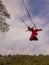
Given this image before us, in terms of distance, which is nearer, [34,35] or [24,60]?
[34,35]

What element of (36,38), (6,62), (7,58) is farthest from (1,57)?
(36,38)

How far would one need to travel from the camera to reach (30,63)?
31984mm

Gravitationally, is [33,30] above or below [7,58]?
below

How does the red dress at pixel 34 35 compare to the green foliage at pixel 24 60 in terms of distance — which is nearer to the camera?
the red dress at pixel 34 35

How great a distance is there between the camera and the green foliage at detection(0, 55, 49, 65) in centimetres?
3228

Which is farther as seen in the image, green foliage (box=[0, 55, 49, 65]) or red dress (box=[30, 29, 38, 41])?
green foliage (box=[0, 55, 49, 65])

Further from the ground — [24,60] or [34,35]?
[24,60]

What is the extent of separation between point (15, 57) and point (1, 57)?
1705 mm

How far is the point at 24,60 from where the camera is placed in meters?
34.1

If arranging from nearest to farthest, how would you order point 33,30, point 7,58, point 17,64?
1. point 33,30
2. point 17,64
3. point 7,58

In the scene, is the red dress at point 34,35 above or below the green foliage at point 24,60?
below

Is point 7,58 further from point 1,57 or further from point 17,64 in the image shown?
point 17,64

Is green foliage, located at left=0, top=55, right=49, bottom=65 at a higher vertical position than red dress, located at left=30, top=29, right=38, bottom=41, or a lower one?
higher

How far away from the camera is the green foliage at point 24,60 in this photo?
3228cm
